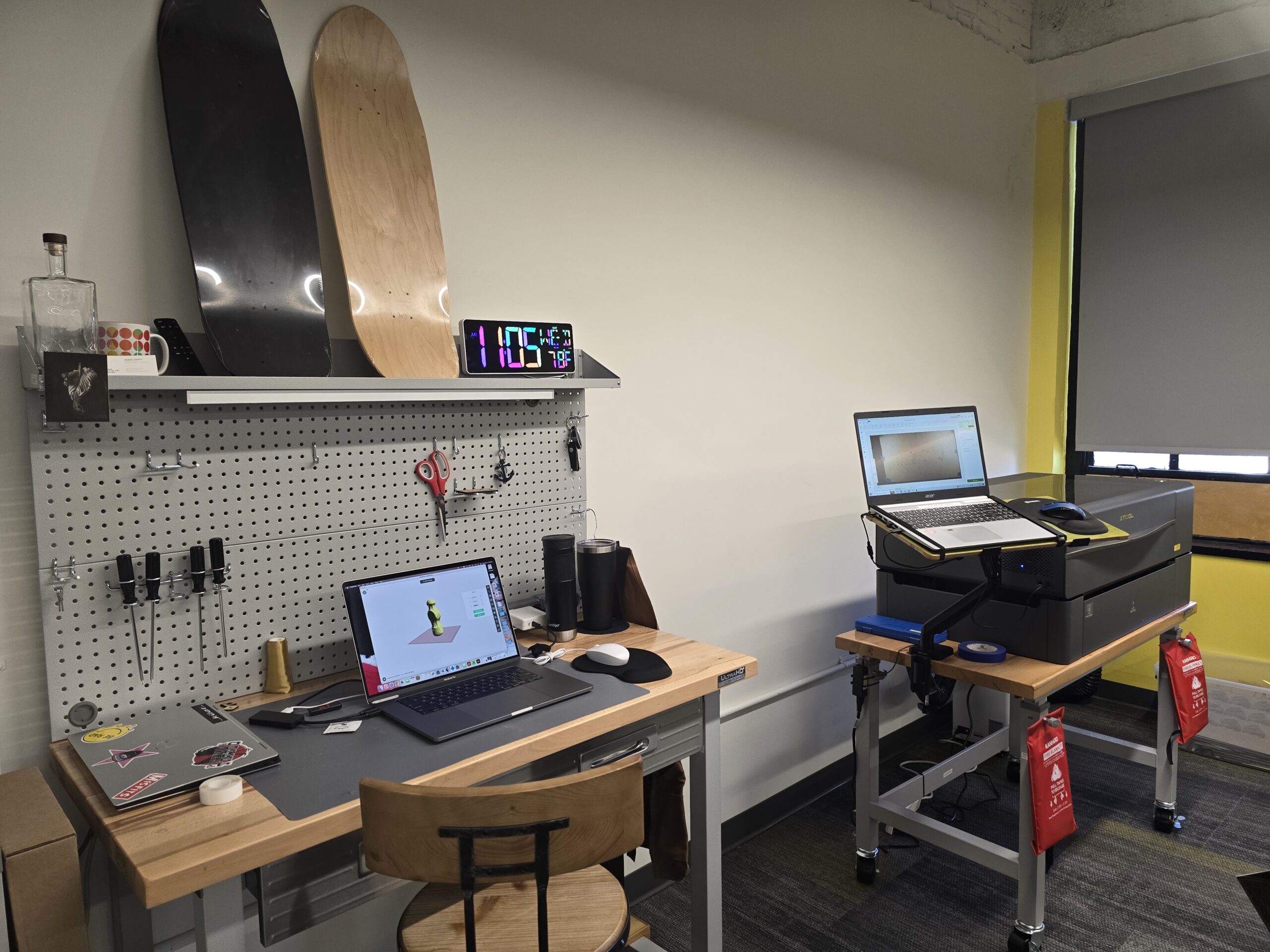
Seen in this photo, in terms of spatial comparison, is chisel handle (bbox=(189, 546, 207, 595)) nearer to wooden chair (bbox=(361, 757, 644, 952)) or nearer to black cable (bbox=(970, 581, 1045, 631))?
wooden chair (bbox=(361, 757, 644, 952))

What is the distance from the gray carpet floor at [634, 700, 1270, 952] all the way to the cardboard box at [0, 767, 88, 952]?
1500 mm

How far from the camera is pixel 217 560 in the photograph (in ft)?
5.19

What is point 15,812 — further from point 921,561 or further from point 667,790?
point 921,561

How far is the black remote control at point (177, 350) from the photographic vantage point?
59.1 inches

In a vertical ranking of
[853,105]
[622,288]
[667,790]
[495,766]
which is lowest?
[667,790]

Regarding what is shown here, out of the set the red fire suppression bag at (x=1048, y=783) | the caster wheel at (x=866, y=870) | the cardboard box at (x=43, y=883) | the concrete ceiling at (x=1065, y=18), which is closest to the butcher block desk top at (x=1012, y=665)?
the red fire suppression bag at (x=1048, y=783)

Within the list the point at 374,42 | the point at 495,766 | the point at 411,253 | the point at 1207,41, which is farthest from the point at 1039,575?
the point at 1207,41

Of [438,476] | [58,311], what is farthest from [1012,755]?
[58,311]

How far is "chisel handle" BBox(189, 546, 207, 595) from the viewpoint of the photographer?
1549 mm

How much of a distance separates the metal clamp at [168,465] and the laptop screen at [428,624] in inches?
14.2

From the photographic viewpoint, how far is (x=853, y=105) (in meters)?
3.01

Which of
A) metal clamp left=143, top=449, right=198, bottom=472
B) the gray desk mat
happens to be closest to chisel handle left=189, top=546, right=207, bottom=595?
metal clamp left=143, top=449, right=198, bottom=472

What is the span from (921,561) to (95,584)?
2062 millimetres

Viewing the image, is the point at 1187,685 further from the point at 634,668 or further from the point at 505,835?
the point at 505,835
